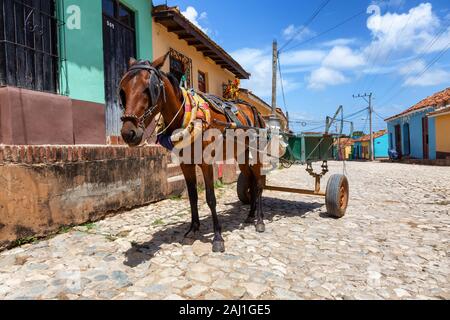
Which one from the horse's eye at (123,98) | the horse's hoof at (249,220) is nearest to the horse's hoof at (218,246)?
the horse's hoof at (249,220)

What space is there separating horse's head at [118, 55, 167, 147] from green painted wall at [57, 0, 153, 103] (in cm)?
294

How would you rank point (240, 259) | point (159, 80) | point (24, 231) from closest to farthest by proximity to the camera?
1. point (159, 80)
2. point (240, 259)
3. point (24, 231)

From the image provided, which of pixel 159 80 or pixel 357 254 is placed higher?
pixel 159 80

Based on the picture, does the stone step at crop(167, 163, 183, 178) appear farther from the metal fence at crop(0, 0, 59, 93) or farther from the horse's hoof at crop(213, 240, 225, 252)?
the horse's hoof at crop(213, 240, 225, 252)

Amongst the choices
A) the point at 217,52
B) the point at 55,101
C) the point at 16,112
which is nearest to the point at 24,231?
the point at 16,112

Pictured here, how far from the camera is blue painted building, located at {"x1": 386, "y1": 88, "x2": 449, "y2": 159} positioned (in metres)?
22.8

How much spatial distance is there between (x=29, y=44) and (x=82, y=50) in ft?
3.07

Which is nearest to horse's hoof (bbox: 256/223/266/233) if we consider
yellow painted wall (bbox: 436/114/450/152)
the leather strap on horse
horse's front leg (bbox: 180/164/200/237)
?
horse's front leg (bbox: 180/164/200/237)

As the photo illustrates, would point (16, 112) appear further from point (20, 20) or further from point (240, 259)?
point (240, 259)

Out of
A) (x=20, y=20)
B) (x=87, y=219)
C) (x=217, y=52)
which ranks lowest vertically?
(x=87, y=219)

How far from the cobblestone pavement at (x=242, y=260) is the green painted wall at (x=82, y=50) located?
7.51ft

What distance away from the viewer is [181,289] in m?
2.73

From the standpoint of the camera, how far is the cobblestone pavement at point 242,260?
271 cm

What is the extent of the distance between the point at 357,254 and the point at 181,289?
6.37 feet
